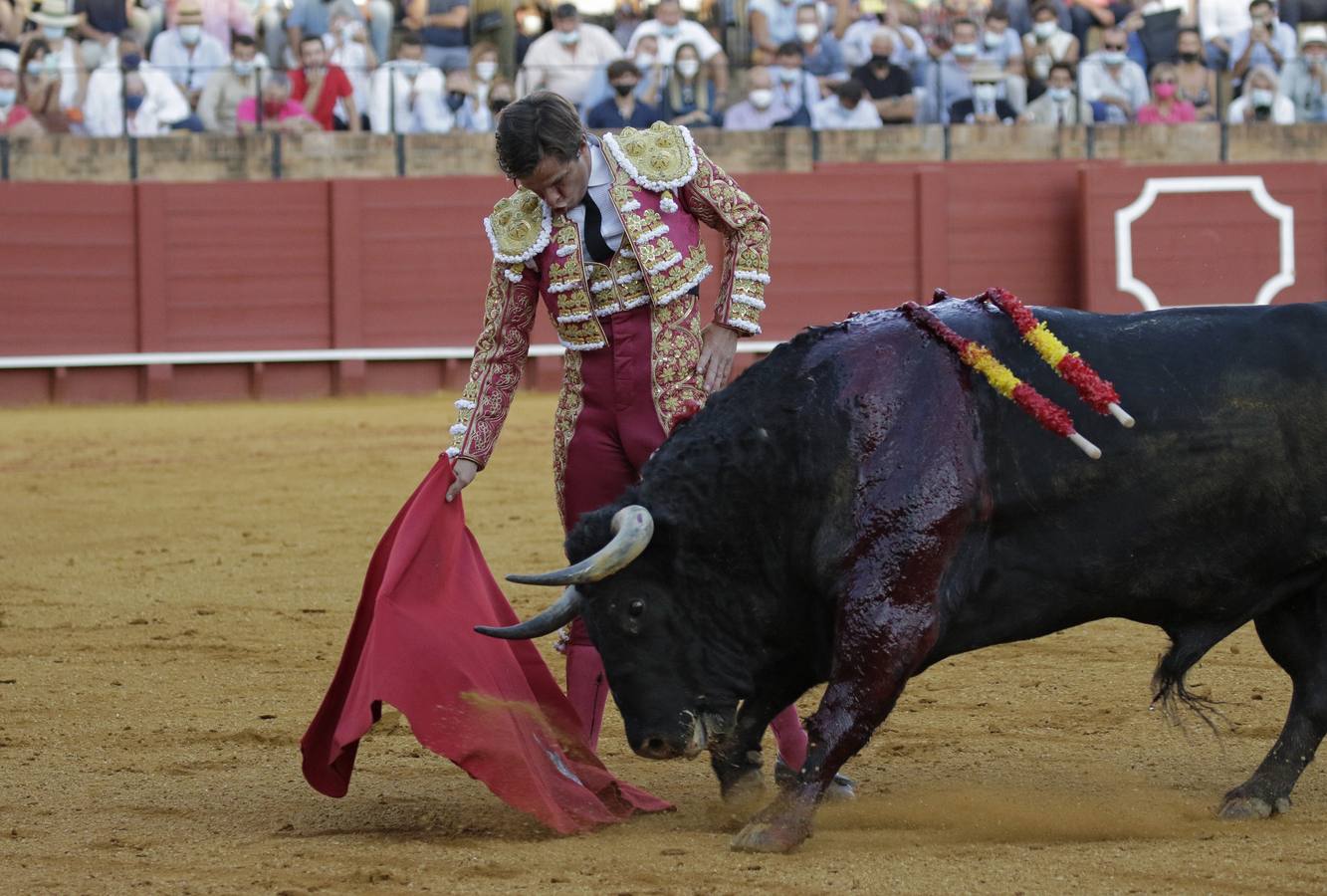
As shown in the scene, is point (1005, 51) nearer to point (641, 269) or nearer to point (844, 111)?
point (844, 111)

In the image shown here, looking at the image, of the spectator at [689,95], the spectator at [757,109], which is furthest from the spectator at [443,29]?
the spectator at [757,109]

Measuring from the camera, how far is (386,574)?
352 cm

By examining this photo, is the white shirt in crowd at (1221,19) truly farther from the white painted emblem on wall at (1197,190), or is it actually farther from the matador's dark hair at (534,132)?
the matador's dark hair at (534,132)

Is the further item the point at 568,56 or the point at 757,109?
the point at 757,109

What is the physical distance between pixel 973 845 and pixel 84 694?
239 centimetres

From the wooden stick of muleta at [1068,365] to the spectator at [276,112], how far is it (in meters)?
9.36

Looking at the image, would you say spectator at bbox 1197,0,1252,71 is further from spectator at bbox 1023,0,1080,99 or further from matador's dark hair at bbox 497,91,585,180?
matador's dark hair at bbox 497,91,585,180

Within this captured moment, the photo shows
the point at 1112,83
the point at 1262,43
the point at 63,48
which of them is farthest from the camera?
the point at 1262,43

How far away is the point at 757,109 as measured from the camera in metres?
12.5

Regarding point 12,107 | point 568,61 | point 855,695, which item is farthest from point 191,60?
point 855,695

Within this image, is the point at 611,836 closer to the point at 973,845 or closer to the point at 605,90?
the point at 973,845

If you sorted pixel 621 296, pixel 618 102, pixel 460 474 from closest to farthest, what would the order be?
pixel 621 296, pixel 460 474, pixel 618 102

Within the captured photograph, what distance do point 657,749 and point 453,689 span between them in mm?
412

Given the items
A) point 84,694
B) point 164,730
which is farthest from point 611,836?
point 84,694
